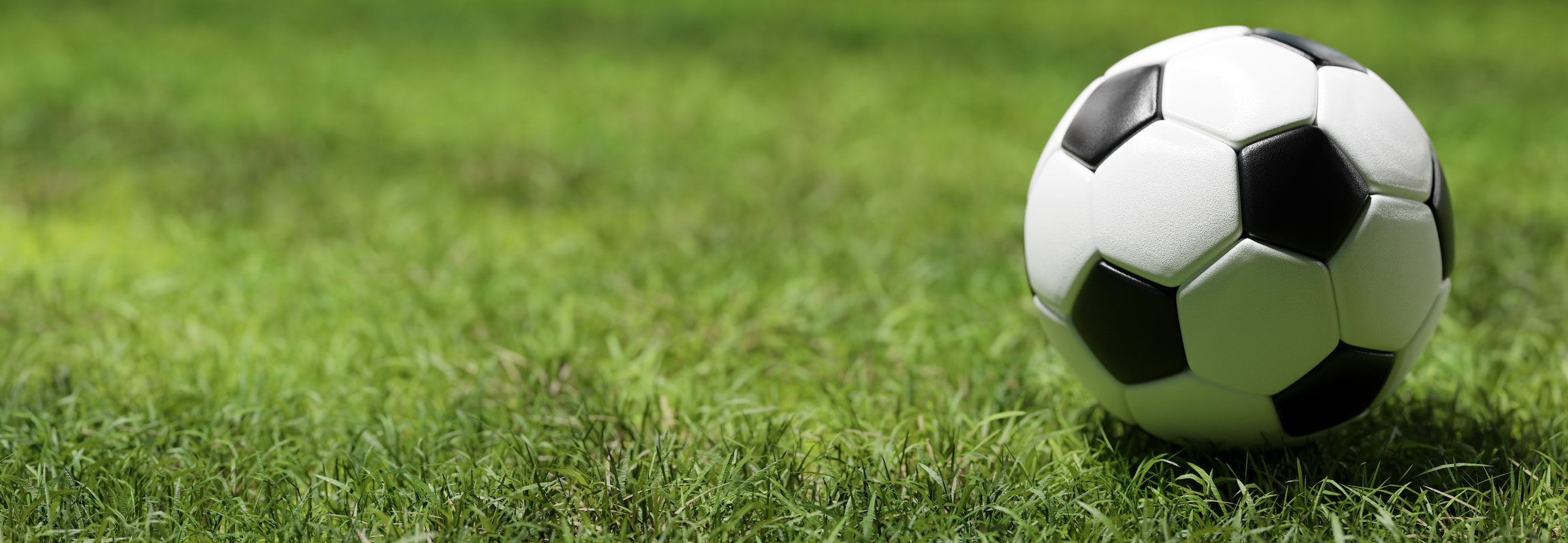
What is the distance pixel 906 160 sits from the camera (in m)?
5.73

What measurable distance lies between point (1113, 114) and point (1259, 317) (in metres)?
0.59

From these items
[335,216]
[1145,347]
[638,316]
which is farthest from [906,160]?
[1145,347]

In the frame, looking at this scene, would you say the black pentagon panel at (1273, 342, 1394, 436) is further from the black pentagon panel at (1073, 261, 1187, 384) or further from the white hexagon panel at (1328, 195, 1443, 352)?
the black pentagon panel at (1073, 261, 1187, 384)

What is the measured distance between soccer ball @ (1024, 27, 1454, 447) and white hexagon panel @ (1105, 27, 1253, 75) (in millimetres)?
11

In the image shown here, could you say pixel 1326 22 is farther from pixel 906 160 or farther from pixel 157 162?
pixel 157 162

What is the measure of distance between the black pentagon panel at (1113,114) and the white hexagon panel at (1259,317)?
0.38 m

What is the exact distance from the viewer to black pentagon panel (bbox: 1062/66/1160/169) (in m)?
2.40

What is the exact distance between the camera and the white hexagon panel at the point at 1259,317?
2248 millimetres

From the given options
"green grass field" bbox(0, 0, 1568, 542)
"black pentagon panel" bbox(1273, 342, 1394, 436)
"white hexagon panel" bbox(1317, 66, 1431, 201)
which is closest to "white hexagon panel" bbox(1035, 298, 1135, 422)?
"green grass field" bbox(0, 0, 1568, 542)

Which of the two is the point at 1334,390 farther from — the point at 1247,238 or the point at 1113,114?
the point at 1113,114

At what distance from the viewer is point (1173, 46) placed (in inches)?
101

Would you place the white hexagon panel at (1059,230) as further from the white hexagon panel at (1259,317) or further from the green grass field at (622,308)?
the green grass field at (622,308)

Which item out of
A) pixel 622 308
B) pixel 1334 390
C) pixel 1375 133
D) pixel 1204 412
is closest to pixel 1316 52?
pixel 1375 133

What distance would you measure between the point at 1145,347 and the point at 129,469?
101 inches
